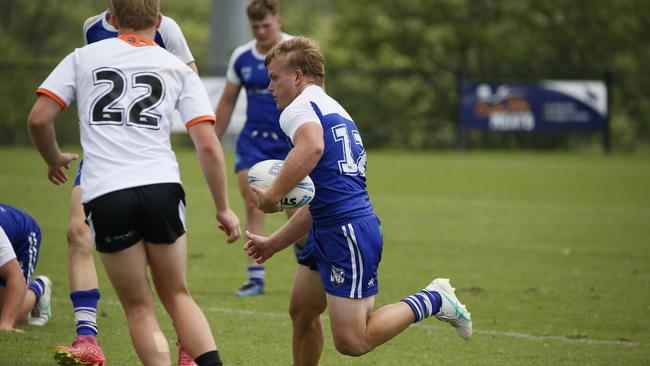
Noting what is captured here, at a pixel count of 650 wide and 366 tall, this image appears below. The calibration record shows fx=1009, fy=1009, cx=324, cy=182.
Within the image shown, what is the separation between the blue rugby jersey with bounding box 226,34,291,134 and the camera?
897cm

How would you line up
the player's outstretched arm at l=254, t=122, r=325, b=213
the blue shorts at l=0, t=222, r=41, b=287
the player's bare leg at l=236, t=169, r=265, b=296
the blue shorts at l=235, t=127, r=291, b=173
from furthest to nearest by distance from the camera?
the blue shorts at l=235, t=127, r=291, b=173 → the player's bare leg at l=236, t=169, r=265, b=296 → the blue shorts at l=0, t=222, r=41, b=287 → the player's outstretched arm at l=254, t=122, r=325, b=213

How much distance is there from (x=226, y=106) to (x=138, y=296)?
454 cm

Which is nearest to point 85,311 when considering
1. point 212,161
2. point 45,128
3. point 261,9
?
point 45,128

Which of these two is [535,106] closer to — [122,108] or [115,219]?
[122,108]

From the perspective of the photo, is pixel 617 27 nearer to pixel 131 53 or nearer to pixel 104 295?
pixel 104 295

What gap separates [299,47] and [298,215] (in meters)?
0.89

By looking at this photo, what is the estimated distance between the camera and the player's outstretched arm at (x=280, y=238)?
5336 mm

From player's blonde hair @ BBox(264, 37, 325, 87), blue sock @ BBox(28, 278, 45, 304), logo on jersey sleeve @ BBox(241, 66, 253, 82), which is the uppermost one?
player's blonde hair @ BBox(264, 37, 325, 87)

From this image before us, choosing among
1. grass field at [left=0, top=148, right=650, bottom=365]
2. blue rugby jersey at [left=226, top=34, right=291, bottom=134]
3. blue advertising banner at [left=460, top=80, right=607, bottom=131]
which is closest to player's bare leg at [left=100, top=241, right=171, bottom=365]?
grass field at [left=0, top=148, right=650, bottom=365]

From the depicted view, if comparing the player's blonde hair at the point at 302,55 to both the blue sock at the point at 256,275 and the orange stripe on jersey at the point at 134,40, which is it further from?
the blue sock at the point at 256,275

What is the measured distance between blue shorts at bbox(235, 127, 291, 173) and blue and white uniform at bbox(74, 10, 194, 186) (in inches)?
100

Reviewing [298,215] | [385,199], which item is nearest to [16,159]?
[385,199]

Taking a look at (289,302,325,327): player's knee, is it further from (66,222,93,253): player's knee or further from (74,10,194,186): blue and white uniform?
(74,10,194,186): blue and white uniform

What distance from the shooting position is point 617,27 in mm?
34688
